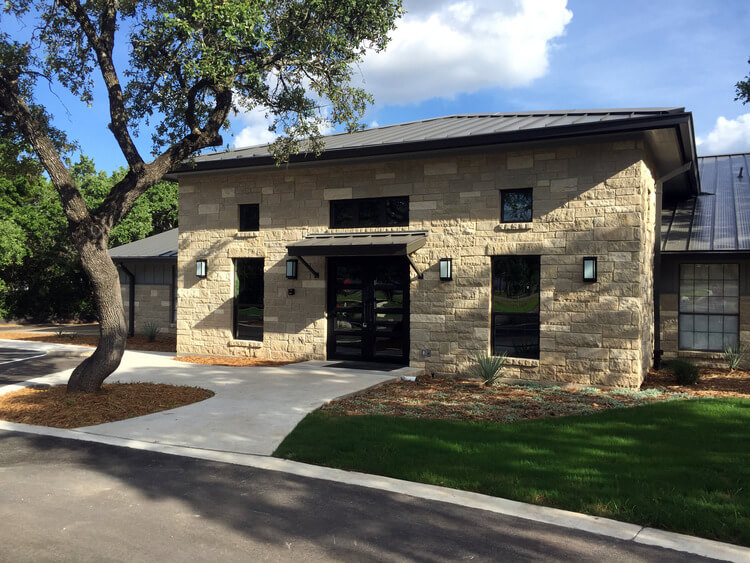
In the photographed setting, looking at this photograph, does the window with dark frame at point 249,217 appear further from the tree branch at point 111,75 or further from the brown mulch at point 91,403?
the brown mulch at point 91,403

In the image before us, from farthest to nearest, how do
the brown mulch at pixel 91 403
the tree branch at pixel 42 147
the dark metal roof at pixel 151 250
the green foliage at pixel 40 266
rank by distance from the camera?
the green foliage at pixel 40 266
the dark metal roof at pixel 151 250
the tree branch at pixel 42 147
the brown mulch at pixel 91 403

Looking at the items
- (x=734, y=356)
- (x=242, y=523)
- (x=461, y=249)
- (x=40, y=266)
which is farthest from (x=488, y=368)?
(x=40, y=266)

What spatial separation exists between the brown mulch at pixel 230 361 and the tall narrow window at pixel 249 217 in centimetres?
322

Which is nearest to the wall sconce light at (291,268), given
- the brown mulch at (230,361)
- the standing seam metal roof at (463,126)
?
the brown mulch at (230,361)

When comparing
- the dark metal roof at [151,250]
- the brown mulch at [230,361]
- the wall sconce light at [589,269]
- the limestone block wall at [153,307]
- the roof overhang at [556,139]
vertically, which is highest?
the roof overhang at [556,139]

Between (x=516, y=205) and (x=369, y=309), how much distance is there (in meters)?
3.96

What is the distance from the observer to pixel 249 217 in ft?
47.9

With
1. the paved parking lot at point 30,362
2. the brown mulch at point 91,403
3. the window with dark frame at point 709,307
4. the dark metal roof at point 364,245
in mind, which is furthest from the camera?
the window with dark frame at point 709,307

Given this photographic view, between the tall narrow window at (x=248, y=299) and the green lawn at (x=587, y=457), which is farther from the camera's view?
the tall narrow window at (x=248, y=299)

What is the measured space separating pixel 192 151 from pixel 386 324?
18.6ft

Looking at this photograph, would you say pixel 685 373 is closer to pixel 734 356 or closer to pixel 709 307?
pixel 734 356

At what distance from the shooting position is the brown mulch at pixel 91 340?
17.7 m

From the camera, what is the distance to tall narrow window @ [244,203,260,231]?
14492 millimetres

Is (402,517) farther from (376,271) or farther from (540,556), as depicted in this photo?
(376,271)
